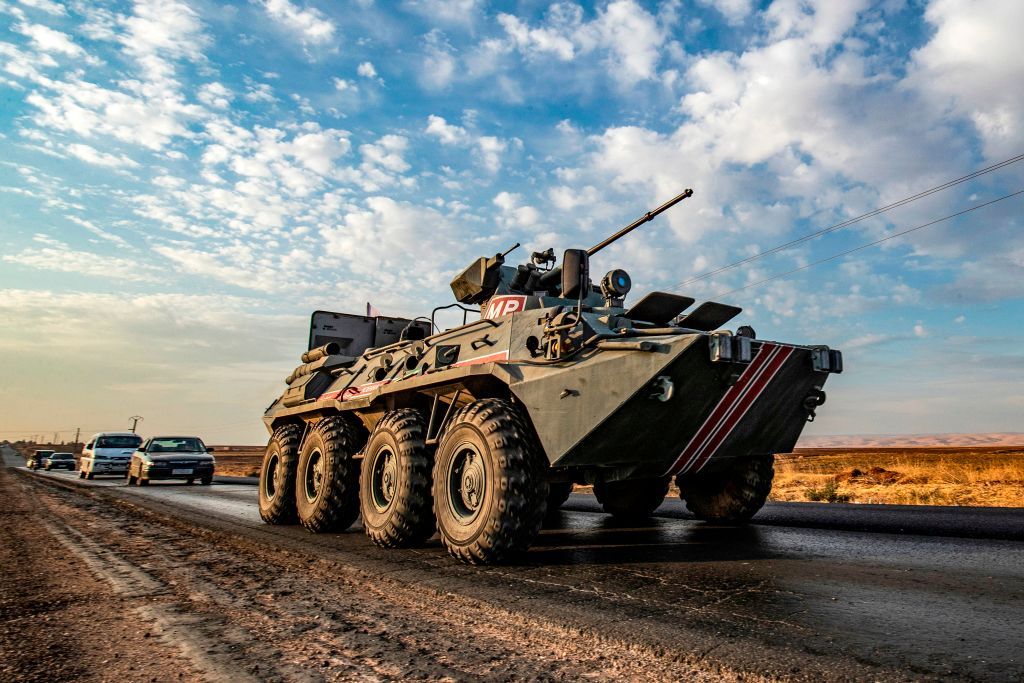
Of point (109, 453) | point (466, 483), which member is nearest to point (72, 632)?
point (466, 483)

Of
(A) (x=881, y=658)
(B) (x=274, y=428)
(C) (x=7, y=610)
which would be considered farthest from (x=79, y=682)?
(B) (x=274, y=428)

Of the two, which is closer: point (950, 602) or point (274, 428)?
point (950, 602)

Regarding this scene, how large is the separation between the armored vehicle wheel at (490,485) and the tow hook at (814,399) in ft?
8.27

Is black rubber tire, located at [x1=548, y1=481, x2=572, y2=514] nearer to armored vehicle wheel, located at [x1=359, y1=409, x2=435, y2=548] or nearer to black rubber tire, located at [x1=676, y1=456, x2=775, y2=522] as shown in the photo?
black rubber tire, located at [x1=676, y1=456, x2=775, y2=522]

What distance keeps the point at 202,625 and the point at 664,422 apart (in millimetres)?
3229

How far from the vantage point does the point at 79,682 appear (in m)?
2.36

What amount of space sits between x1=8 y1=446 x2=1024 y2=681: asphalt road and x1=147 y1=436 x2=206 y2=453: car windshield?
1339 centimetres

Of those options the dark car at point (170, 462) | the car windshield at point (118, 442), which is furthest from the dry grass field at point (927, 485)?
the car windshield at point (118, 442)

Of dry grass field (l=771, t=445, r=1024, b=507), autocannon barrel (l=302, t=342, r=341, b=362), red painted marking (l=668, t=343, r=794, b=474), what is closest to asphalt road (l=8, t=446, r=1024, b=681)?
red painted marking (l=668, t=343, r=794, b=474)

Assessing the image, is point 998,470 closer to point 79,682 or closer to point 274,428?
point 274,428

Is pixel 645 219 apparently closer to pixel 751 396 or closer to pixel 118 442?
pixel 751 396

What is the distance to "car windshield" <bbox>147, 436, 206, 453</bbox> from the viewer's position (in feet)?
61.5

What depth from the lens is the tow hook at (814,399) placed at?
5.83 meters

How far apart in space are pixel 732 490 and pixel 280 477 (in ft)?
17.3
